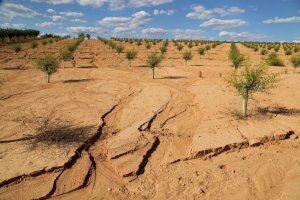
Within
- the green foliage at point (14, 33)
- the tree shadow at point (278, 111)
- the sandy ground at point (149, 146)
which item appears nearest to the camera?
the sandy ground at point (149, 146)

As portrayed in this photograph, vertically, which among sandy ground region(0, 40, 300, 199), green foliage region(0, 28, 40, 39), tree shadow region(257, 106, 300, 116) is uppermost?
green foliage region(0, 28, 40, 39)

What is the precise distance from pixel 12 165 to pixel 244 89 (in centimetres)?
795

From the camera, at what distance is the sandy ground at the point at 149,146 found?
24.2 ft

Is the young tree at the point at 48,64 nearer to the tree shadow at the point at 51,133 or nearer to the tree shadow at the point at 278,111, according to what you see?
the tree shadow at the point at 51,133

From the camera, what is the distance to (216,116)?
11398mm

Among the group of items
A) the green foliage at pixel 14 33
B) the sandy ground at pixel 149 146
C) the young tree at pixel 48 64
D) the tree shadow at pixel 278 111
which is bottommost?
the sandy ground at pixel 149 146

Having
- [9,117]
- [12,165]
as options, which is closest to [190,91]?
[9,117]

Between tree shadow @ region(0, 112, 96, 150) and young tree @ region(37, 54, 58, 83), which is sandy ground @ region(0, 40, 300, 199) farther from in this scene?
young tree @ region(37, 54, 58, 83)

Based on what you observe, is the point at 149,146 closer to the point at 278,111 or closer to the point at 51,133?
the point at 51,133

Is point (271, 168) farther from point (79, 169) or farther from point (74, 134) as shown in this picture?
point (74, 134)

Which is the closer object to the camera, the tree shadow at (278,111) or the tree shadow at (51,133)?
the tree shadow at (51,133)

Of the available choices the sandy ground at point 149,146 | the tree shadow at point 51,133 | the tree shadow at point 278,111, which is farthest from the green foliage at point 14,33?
the tree shadow at point 278,111

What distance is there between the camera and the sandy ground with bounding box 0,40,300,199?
737 cm

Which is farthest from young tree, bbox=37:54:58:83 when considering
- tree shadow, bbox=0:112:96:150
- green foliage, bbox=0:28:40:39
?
green foliage, bbox=0:28:40:39
